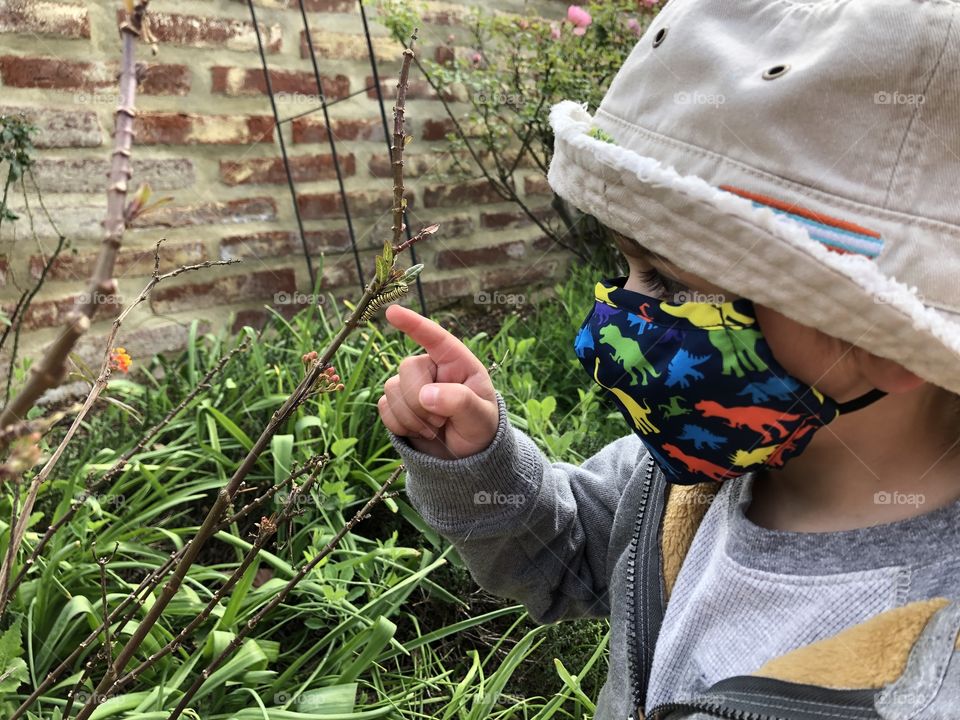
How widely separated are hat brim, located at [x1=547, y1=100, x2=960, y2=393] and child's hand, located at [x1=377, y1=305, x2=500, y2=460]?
0.29 metres

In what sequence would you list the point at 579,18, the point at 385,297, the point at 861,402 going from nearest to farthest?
1. the point at 385,297
2. the point at 861,402
3. the point at 579,18

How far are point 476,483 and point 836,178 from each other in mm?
535

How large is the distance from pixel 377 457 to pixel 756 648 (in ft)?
4.21

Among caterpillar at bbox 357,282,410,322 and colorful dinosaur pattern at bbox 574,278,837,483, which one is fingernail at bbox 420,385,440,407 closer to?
colorful dinosaur pattern at bbox 574,278,837,483

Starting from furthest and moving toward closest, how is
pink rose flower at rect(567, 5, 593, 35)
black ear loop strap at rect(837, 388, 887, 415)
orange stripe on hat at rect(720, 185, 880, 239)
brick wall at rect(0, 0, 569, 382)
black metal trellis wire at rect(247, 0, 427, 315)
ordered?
pink rose flower at rect(567, 5, 593, 35) → black metal trellis wire at rect(247, 0, 427, 315) → brick wall at rect(0, 0, 569, 382) → black ear loop strap at rect(837, 388, 887, 415) → orange stripe on hat at rect(720, 185, 880, 239)

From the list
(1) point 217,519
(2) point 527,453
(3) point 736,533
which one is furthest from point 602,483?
(1) point 217,519

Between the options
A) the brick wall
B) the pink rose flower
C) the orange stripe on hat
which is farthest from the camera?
the pink rose flower

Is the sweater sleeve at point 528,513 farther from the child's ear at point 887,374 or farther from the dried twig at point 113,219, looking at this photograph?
the dried twig at point 113,219

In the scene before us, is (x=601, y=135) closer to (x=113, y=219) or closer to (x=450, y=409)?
(x=450, y=409)

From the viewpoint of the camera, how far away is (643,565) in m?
1.06

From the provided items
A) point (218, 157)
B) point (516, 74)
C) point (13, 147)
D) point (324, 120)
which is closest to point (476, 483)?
point (13, 147)

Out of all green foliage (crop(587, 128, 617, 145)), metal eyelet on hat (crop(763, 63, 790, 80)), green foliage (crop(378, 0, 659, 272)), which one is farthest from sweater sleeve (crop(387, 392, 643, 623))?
green foliage (crop(378, 0, 659, 272))

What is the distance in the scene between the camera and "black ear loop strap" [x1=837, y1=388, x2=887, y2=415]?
0.88 metres

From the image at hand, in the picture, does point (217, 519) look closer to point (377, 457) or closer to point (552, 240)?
point (377, 457)
